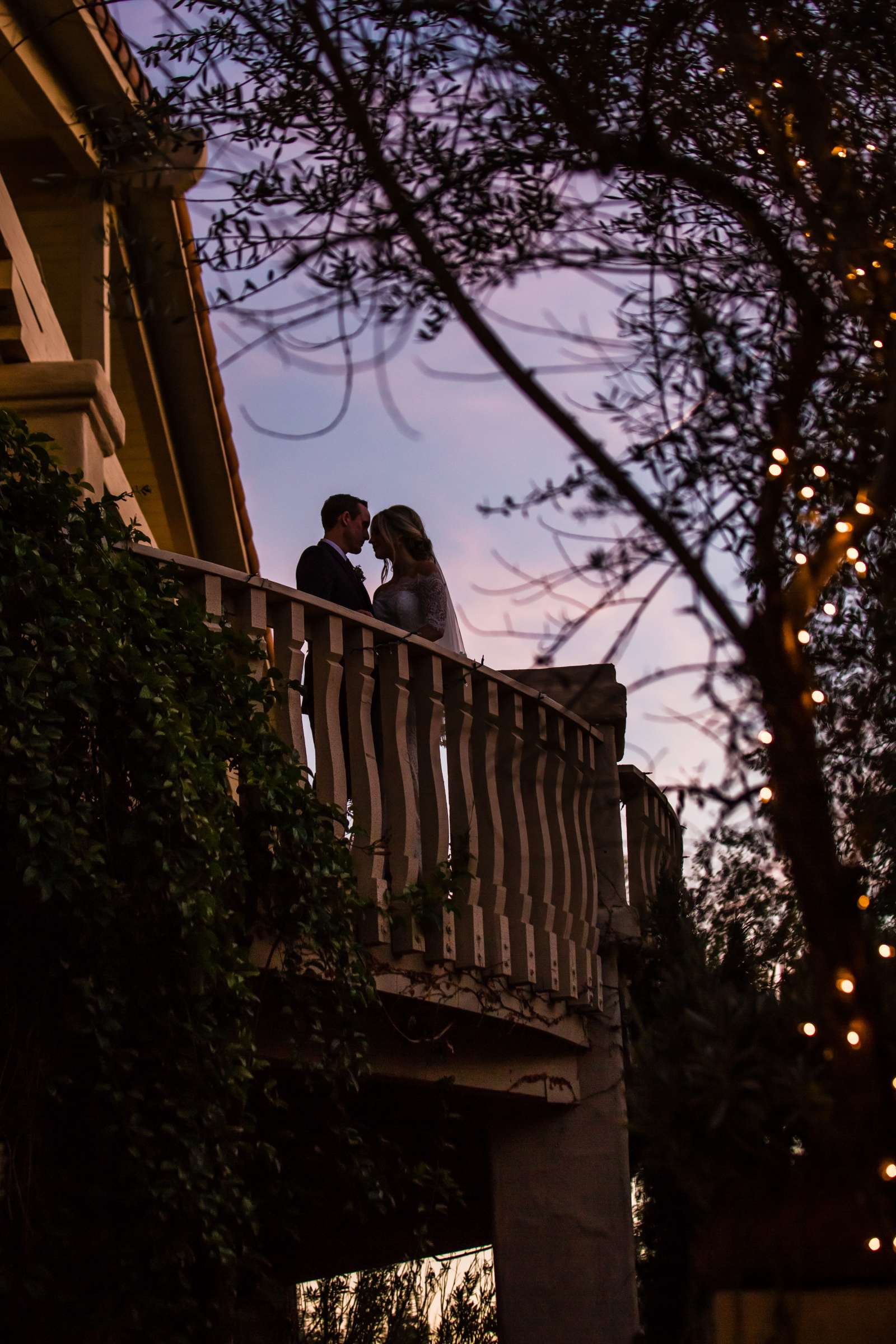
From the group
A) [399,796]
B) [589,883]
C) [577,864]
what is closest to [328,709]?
[399,796]

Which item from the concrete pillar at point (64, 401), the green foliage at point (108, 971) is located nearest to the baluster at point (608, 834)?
the concrete pillar at point (64, 401)

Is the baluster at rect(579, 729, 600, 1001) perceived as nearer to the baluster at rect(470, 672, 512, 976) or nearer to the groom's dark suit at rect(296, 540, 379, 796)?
the baluster at rect(470, 672, 512, 976)

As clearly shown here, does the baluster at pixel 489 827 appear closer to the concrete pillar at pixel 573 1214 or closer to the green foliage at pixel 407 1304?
the concrete pillar at pixel 573 1214

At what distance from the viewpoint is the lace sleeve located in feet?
18.4

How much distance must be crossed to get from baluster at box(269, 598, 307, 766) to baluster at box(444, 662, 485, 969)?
66 centimetres

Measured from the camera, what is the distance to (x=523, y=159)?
365 centimetres

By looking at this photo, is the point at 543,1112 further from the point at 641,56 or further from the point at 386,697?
the point at 641,56

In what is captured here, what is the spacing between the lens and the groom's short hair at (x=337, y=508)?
20.1 ft

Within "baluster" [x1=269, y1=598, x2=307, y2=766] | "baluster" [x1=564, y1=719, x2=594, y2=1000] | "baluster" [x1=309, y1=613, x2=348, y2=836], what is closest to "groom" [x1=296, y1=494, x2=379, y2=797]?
"baluster" [x1=309, y1=613, x2=348, y2=836]

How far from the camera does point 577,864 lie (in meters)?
5.88

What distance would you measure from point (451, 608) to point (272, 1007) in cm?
186

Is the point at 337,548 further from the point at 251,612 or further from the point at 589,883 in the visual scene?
the point at 589,883

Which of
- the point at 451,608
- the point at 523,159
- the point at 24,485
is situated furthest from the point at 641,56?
the point at 451,608

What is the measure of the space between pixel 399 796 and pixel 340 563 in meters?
1.32
